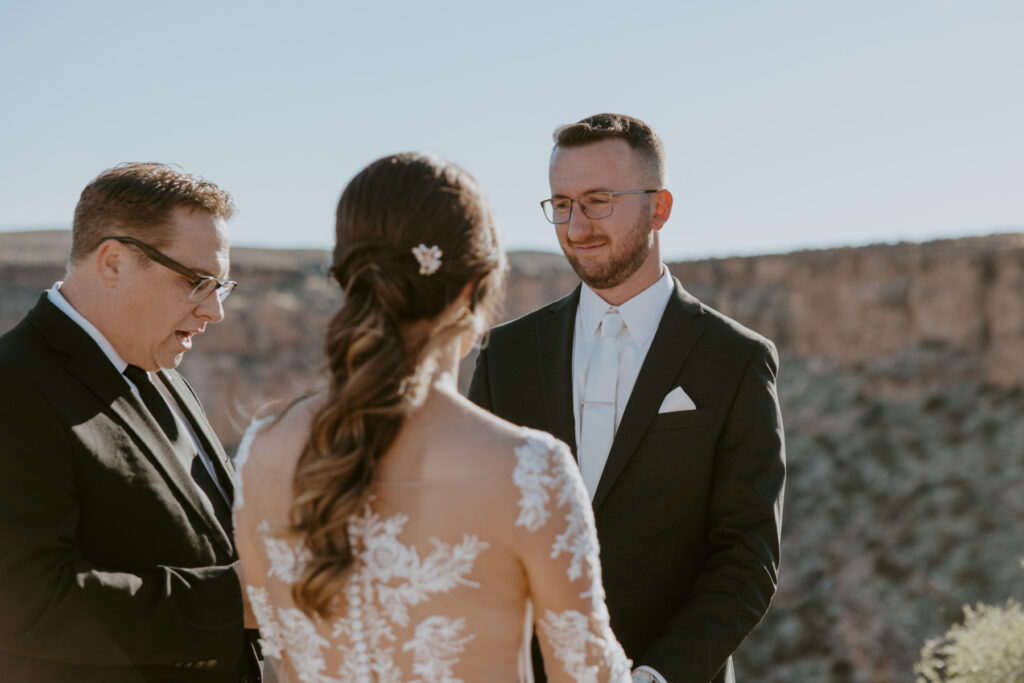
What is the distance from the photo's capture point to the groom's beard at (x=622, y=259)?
3098 mm

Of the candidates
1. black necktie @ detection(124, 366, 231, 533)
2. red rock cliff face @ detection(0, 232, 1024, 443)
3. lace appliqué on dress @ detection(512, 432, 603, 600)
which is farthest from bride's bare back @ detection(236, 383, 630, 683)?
red rock cliff face @ detection(0, 232, 1024, 443)

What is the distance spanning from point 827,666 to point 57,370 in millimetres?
22566

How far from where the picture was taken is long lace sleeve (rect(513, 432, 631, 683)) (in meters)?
1.64

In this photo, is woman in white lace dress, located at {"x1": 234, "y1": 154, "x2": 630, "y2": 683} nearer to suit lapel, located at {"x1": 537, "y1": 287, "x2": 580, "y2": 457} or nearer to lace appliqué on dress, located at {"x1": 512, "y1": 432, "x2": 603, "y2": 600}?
lace appliqué on dress, located at {"x1": 512, "y1": 432, "x2": 603, "y2": 600}

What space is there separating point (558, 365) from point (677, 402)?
430 mm

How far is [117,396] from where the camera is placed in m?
2.52

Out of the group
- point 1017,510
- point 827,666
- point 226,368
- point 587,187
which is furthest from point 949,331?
point 587,187

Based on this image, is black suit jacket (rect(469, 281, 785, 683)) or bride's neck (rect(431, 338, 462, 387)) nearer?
bride's neck (rect(431, 338, 462, 387))

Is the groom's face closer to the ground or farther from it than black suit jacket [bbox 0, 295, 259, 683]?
farther from it

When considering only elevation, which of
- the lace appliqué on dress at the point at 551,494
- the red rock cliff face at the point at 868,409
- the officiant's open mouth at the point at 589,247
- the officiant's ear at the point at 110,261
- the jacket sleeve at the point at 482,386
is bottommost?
the red rock cliff face at the point at 868,409

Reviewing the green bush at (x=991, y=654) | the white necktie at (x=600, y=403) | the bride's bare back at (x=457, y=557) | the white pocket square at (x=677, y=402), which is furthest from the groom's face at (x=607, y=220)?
the green bush at (x=991, y=654)

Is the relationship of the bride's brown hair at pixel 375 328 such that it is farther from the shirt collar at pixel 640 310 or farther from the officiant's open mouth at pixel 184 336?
the shirt collar at pixel 640 310

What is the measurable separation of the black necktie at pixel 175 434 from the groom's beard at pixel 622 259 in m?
1.28

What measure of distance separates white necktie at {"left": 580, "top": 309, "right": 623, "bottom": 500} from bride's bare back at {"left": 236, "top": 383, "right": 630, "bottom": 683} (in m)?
1.26
